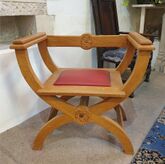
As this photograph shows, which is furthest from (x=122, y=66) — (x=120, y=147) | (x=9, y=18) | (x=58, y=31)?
(x=9, y=18)

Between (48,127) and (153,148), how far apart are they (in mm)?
608

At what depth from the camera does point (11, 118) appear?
4.56 ft

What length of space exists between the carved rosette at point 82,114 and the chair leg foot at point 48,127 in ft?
0.16

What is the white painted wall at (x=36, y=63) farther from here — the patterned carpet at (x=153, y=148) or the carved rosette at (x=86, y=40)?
the patterned carpet at (x=153, y=148)

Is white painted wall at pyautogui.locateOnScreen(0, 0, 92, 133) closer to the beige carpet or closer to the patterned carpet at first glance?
the beige carpet

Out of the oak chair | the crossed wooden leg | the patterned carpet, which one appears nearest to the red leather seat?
the oak chair

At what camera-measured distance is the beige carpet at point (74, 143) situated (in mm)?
1126

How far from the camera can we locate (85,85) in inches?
42.4

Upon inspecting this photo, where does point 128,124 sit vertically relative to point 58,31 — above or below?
below

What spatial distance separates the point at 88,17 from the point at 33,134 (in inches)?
46.9

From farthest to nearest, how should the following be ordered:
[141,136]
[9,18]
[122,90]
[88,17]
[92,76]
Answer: [88,17] < [9,18] < [141,136] < [92,76] < [122,90]

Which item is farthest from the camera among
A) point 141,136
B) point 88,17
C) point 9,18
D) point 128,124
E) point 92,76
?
point 88,17

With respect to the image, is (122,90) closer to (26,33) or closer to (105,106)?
(105,106)

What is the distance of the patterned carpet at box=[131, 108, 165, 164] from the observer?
1110 mm
